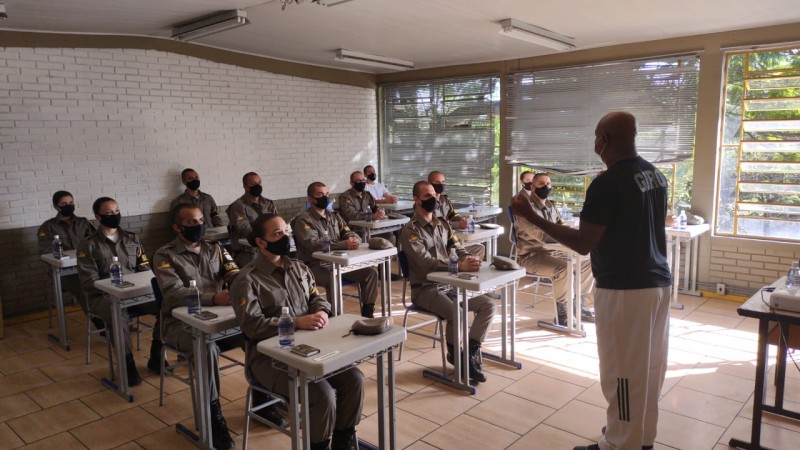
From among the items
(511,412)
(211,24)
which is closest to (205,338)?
(511,412)

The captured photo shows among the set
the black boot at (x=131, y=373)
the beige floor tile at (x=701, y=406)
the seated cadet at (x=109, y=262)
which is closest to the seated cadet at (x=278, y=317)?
the seated cadet at (x=109, y=262)

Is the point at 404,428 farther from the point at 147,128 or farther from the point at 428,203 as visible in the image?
the point at 147,128

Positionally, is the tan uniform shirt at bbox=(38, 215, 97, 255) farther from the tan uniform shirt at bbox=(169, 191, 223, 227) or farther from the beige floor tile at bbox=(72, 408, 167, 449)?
the beige floor tile at bbox=(72, 408, 167, 449)

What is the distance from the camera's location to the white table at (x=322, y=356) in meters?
2.55

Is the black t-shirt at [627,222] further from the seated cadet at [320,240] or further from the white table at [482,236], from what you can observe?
the white table at [482,236]

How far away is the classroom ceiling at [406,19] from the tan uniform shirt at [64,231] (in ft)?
6.75

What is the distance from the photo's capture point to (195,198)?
721 centimetres

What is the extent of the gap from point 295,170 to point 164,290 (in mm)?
5286

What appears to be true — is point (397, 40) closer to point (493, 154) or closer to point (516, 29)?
point (516, 29)

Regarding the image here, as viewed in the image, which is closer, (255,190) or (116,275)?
(116,275)

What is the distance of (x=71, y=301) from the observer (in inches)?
256

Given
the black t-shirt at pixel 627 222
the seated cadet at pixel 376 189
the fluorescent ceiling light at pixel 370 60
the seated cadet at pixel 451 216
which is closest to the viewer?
the black t-shirt at pixel 627 222

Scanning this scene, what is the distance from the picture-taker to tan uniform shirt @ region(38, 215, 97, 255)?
5742mm

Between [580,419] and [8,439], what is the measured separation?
3767mm
